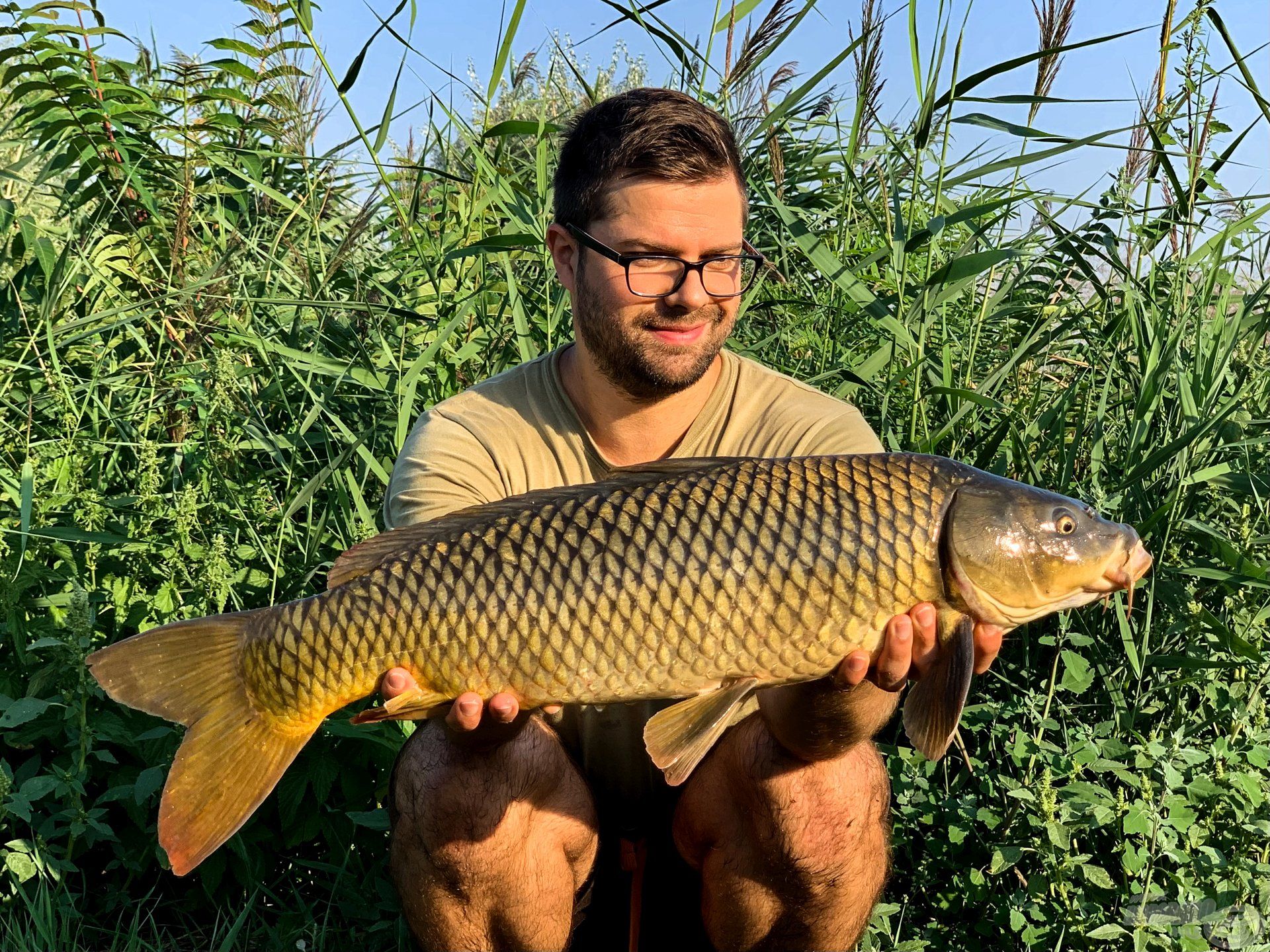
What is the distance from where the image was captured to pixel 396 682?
1.68 metres

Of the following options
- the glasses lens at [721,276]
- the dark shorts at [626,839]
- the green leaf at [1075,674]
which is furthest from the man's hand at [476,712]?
the green leaf at [1075,674]

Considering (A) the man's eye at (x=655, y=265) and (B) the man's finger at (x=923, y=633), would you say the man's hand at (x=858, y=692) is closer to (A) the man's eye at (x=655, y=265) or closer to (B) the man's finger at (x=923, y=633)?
(B) the man's finger at (x=923, y=633)

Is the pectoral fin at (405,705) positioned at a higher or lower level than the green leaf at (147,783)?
higher

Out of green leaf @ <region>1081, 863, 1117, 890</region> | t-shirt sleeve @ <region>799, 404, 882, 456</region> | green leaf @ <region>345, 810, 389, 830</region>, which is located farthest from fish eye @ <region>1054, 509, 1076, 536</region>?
green leaf @ <region>345, 810, 389, 830</region>

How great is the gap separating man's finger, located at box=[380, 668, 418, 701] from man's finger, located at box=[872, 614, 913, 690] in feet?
2.05

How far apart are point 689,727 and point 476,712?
0.29m

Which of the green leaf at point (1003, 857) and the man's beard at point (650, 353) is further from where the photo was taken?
the man's beard at point (650, 353)

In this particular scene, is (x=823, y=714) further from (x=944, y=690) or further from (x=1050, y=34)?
(x=1050, y=34)

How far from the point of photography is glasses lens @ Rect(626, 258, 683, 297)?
2.28 meters

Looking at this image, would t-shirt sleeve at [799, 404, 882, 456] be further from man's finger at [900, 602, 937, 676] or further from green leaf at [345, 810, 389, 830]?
green leaf at [345, 810, 389, 830]

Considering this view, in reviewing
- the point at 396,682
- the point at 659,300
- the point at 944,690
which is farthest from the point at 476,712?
the point at 659,300

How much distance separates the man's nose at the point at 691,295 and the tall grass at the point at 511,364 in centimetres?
30

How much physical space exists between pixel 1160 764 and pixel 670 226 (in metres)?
1.24

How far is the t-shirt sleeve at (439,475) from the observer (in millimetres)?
2123
